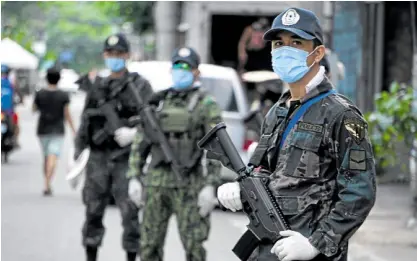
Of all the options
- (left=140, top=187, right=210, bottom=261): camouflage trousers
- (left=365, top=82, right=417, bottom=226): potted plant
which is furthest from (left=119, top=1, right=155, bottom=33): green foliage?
(left=140, top=187, right=210, bottom=261): camouflage trousers

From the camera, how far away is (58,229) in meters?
11.9

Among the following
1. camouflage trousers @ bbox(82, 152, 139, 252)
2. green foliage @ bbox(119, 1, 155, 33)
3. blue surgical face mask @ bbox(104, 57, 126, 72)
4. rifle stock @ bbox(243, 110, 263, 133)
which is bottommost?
green foliage @ bbox(119, 1, 155, 33)

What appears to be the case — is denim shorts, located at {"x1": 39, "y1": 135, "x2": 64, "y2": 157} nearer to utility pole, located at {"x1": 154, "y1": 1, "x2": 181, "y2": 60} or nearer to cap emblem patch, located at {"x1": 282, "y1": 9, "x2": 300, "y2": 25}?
cap emblem patch, located at {"x1": 282, "y1": 9, "x2": 300, "y2": 25}

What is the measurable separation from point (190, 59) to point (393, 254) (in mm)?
3646

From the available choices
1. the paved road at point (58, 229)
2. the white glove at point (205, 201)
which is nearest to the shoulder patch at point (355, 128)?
the white glove at point (205, 201)

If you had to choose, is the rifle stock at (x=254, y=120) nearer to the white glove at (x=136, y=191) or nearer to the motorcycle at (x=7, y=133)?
the white glove at (x=136, y=191)

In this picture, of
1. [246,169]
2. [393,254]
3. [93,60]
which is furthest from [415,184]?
[93,60]

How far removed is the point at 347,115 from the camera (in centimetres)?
429

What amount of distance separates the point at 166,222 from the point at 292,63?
3.21 metres

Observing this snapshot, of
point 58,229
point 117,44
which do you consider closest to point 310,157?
point 117,44

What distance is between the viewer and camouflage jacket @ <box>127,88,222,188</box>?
24.6 ft

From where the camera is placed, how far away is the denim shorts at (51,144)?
50.3 feet

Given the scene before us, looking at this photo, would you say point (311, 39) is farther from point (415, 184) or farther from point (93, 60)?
point (93, 60)

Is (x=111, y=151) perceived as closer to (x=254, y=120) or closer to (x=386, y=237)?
(x=254, y=120)
